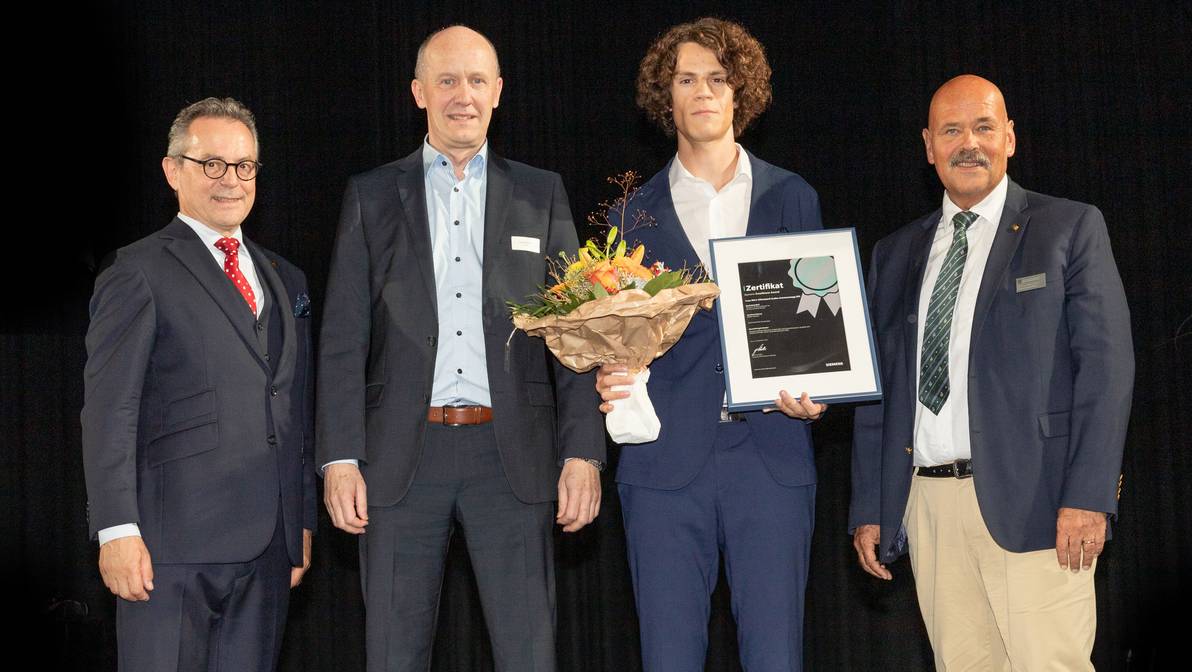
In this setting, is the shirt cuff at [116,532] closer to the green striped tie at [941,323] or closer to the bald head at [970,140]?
the green striped tie at [941,323]

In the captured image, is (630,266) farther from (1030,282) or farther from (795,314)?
(1030,282)

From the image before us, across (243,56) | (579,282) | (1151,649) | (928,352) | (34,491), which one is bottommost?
(1151,649)

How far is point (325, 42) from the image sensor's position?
5.69m

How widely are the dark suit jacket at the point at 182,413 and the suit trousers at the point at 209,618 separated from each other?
0.06 m

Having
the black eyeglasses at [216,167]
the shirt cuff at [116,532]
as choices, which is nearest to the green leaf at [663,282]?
the black eyeglasses at [216,167]

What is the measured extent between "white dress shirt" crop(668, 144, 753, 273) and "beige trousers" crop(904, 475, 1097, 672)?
3.25ft

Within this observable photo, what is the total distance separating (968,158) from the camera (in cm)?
358

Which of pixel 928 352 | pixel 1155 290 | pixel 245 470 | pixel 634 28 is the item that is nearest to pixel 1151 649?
pixel 1155 290

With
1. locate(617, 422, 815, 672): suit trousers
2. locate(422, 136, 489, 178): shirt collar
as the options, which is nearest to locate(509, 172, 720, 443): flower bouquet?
locate(617, 422, 815, 672): suit trousers

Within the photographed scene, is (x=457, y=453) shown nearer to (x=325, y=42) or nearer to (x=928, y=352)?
(x=928, y=352)

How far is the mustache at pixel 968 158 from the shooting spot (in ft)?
11.7

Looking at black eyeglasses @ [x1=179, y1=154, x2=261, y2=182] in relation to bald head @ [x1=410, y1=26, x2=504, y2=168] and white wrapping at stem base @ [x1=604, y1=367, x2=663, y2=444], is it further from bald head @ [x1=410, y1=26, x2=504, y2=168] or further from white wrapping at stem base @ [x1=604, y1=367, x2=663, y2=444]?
white wrapping at stem base @ [x1=604, y1=367, x2=663, y2=444]

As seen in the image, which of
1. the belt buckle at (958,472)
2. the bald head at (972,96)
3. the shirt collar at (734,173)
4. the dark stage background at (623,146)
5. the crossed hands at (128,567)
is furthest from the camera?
the dark stage background at (623,146)

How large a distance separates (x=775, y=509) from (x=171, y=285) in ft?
5.92
